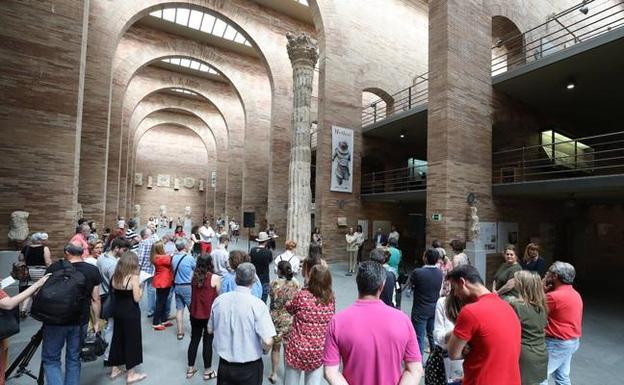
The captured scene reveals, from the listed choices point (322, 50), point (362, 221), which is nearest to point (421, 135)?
point (362, 221)

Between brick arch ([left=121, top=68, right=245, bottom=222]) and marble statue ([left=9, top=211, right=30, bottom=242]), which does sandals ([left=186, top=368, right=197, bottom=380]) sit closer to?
marble statue ([left=9, top=211, right=30, bottom=242])

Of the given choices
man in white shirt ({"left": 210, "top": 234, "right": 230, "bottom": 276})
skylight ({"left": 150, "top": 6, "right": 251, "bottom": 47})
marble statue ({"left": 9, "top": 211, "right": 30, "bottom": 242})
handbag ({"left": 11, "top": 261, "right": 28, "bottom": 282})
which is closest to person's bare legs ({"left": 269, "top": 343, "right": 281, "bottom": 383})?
man in white shirt ({"left": 210, "top": 234, "right": 230, "bottom": 276})

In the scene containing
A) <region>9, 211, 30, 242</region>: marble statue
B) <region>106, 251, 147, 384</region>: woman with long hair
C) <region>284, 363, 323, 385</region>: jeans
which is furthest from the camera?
<region>9, 211, 30, 242</region>: marble statue

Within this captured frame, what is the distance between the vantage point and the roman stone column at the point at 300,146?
12.3 metres

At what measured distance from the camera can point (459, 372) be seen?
232cm

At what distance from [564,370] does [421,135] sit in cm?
1423

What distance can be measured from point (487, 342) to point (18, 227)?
10.7 meters

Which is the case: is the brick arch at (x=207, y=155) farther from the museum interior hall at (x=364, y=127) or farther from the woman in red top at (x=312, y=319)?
the woman in red top at (x=312, y=319)

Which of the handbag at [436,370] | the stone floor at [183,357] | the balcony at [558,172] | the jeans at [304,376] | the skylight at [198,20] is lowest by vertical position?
the stone floor at [183,357]

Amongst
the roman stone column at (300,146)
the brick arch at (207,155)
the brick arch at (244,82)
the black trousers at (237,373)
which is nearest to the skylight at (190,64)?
the brick arch at (244,82)

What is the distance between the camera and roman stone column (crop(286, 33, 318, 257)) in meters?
12.3

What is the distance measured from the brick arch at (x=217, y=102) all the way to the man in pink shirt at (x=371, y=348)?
999 inches

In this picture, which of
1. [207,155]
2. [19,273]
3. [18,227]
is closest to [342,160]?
[18,227]

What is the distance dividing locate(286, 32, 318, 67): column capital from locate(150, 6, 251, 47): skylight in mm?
8711
